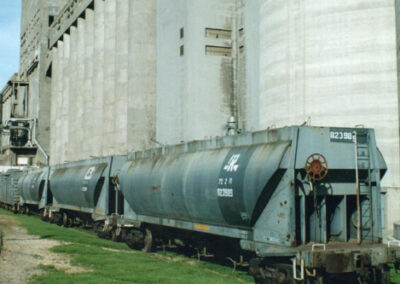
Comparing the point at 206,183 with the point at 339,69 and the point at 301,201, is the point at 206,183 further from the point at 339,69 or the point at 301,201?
the point at 339,69

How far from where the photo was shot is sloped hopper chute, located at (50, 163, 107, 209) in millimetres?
23391

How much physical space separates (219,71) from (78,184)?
16.7 metres

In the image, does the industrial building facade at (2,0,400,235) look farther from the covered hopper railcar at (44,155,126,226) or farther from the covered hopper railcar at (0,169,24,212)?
the covered hopper railcar at (0,169,24,212)

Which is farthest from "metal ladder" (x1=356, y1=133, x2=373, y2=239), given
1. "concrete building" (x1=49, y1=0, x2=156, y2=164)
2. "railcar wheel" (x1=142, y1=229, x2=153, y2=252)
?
"concrete building" (x1=49, y1=0, x2=156, y2=164)

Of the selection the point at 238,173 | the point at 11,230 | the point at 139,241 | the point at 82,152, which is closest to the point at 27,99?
the point at 82,152

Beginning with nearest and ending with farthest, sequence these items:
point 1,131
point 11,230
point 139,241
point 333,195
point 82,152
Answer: point 333,195 < point 139,241 < point 11,230 < point 82,152 < point 1,131

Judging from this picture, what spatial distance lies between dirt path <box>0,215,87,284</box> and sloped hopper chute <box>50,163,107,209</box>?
10.5 feet

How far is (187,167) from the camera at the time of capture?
1518 centimetres

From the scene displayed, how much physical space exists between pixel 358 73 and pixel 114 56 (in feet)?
103

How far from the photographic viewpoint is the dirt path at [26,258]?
43.8 ft

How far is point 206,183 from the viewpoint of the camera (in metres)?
13.8

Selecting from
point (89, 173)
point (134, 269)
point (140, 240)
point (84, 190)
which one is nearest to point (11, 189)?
point (84, 190)

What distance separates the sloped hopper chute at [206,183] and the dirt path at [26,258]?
3.36m

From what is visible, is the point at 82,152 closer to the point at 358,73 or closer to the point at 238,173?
the point at 358,73
